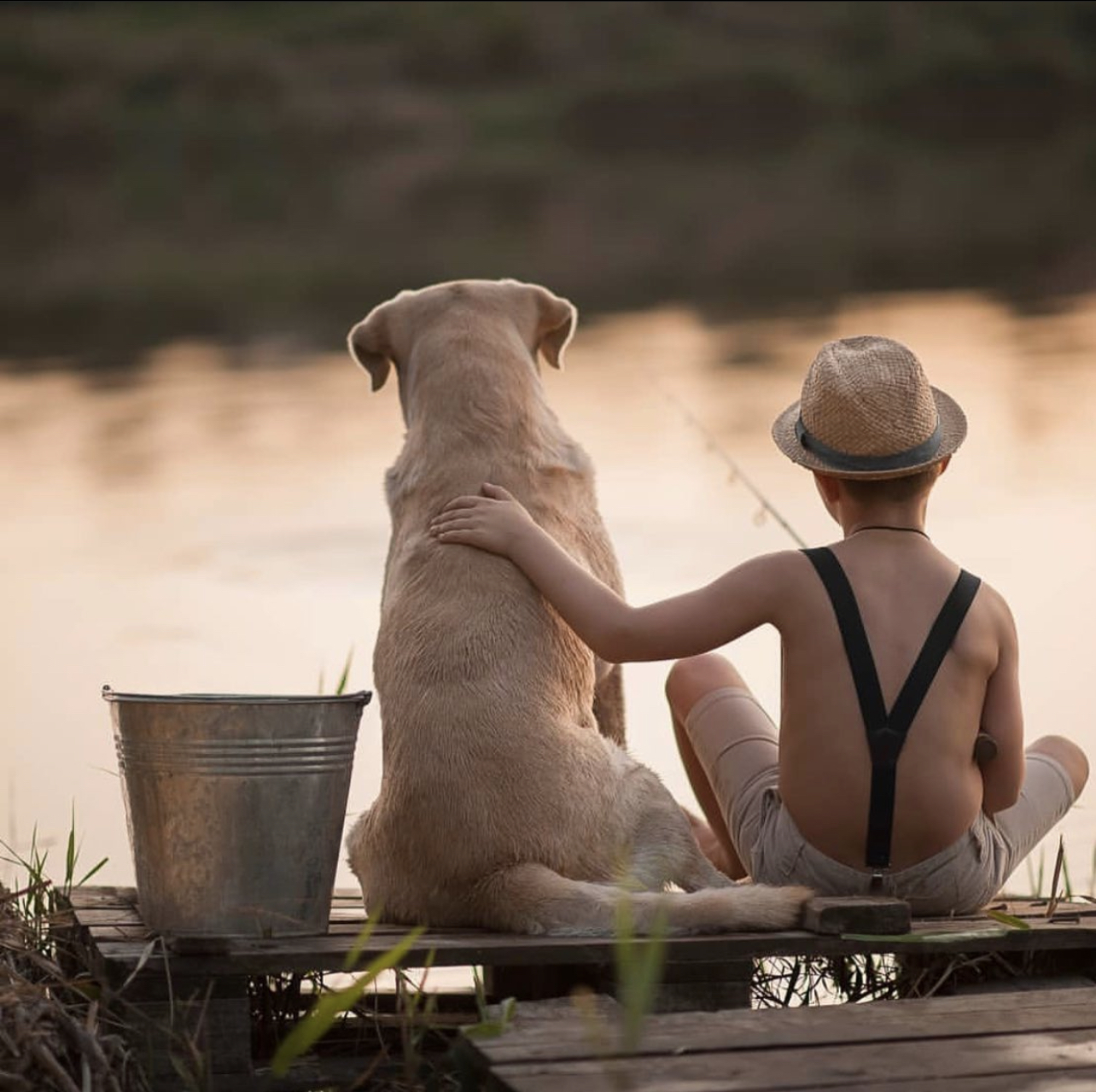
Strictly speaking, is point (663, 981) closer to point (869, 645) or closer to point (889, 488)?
point (869, 645)

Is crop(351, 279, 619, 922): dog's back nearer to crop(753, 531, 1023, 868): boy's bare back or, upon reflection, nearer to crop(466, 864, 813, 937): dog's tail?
crop(466, 864, 813, 937): dog's tail

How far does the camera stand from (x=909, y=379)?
4.30m

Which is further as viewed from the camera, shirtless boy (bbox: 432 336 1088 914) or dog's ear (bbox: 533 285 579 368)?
dog's ear (bbox: 533 285 579 368)

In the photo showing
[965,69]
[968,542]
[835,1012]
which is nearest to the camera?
[835,1012]

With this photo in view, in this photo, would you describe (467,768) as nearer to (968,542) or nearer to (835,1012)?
(835,1012)

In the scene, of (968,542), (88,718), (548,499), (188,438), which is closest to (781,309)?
(188,438)

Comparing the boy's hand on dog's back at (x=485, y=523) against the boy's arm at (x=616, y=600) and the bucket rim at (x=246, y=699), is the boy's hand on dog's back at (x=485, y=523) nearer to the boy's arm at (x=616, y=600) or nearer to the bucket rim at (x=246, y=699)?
the boy's arm at (x=616, y=600)

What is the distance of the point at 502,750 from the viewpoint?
14.0 feet

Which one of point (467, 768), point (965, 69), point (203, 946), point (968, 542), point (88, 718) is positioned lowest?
point (203, 946)

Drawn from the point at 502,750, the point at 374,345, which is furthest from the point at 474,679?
the point at 374,345

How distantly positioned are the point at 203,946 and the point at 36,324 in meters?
18.8

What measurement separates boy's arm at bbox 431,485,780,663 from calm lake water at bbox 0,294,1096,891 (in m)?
1.89

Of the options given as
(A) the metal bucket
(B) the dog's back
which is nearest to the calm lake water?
(B) the dog's back

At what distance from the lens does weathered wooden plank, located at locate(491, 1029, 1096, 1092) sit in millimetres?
3252
